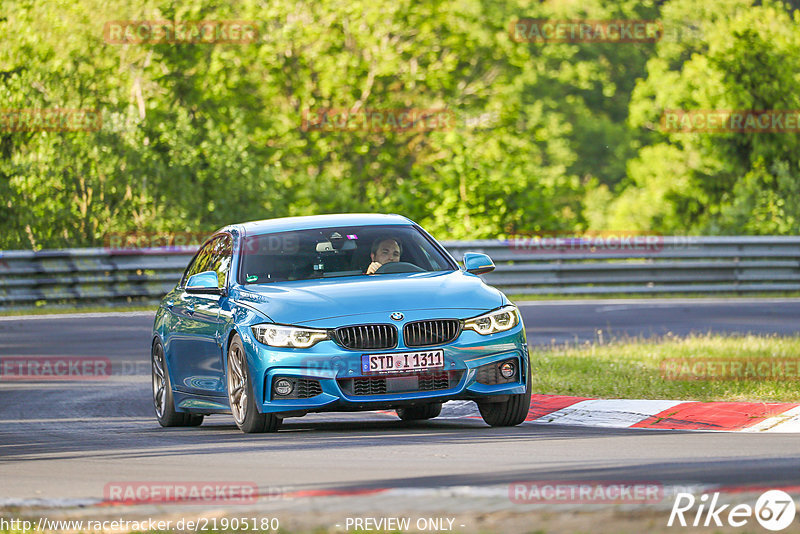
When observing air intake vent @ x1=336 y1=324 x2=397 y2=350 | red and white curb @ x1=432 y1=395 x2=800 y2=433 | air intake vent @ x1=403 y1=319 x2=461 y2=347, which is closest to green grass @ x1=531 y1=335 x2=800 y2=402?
red and white curb @ x1=432 y1=395 x2=800 y2=433

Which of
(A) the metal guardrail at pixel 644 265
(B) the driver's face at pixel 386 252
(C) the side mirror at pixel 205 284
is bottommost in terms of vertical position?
(A) the metal guardrail at pixel 644 265

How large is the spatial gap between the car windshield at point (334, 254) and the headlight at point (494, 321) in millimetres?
954

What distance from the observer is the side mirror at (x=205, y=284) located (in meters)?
10.9

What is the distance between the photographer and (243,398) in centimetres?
1027

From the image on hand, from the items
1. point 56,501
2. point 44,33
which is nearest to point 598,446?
point 56,501

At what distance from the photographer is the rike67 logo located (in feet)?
19.5

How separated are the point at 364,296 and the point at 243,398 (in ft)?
3.61

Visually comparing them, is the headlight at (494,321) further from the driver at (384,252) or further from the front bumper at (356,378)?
the driver at (384,252)

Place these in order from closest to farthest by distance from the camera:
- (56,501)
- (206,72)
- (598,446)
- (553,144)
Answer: (56,501), (598,446), (206,72), (553,144)

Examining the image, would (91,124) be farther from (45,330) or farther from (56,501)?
(56,501)

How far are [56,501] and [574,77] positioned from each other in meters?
66.2

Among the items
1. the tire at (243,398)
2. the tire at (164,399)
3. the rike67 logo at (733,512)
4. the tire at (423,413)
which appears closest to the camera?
the rike67 logo at (733,512)

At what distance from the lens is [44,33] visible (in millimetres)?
34281

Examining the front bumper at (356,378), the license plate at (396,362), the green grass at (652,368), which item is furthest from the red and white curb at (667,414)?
the license plate at (396,362)
